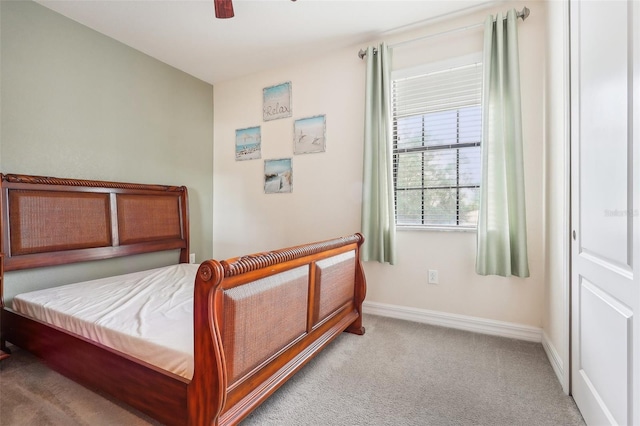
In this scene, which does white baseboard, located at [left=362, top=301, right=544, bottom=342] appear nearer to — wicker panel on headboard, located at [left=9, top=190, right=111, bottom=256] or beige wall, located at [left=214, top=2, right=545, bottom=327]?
beige wall, located at [left=214, top=2, right=545, bottom=327]

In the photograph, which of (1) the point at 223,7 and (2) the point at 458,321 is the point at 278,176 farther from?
(2) the point at 458,321

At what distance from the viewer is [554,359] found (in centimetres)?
187

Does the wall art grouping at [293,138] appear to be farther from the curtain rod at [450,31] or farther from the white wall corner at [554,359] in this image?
the white wall corner at [554,359]

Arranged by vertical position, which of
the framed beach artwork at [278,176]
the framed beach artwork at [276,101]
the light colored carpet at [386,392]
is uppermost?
the framed beach artwork at [276,101]

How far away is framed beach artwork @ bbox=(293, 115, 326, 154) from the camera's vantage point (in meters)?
3.11

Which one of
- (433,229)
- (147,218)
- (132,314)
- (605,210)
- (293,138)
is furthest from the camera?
(293,138)

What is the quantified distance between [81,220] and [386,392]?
2698 millimetres

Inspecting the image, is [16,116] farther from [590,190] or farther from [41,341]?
[590,190]

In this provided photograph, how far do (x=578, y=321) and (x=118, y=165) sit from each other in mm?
3771

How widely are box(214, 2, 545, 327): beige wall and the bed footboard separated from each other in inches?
38.7

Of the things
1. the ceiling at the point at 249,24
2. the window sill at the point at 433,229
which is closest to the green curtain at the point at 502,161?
the window sill at the point at 433,229

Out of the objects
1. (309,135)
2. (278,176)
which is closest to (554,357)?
(309,135)

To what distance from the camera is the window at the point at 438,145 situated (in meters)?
2.50

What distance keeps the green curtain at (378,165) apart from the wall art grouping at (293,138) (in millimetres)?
586
